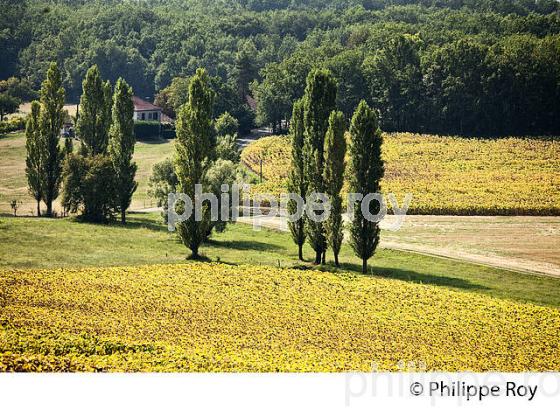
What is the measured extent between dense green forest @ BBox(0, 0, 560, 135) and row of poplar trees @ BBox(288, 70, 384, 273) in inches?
1312

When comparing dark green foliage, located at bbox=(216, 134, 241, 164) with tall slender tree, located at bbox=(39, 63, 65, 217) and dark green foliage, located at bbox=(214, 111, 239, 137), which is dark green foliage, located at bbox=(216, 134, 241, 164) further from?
dark green foliage, located at bbox=(214, 111, 239, 137)

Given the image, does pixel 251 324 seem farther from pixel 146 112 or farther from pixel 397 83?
pixel 146 112

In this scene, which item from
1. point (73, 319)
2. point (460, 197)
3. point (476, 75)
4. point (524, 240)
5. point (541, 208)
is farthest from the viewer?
point (476, 75)

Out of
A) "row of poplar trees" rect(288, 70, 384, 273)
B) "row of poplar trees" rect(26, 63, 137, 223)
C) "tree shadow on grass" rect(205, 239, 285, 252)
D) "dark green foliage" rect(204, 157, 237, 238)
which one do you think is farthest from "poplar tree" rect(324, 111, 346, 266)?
"row of poplar trees" rect(26, 63, 137, 223)

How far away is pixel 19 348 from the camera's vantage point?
25.0m

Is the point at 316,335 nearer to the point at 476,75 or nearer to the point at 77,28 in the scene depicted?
the point at 476,75

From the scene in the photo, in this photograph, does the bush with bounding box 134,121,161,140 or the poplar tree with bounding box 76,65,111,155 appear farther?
the bush with bounding box 134,121,161,140

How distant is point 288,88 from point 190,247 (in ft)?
169

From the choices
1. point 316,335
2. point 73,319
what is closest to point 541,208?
point 316,335

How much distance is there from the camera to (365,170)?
37.6 m

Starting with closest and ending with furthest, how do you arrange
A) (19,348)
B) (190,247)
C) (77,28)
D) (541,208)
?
(19,348) < (190,247) < (541,208) < (77,28)

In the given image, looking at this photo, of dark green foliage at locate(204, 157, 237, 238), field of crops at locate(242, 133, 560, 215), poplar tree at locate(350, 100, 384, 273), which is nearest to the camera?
poplar tree at locate(350, 100, 384, 273)

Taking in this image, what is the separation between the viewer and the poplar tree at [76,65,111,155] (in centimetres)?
5053

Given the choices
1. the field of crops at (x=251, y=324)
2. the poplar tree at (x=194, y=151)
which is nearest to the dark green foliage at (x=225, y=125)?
the poplar tree at (x=194, y=151)
